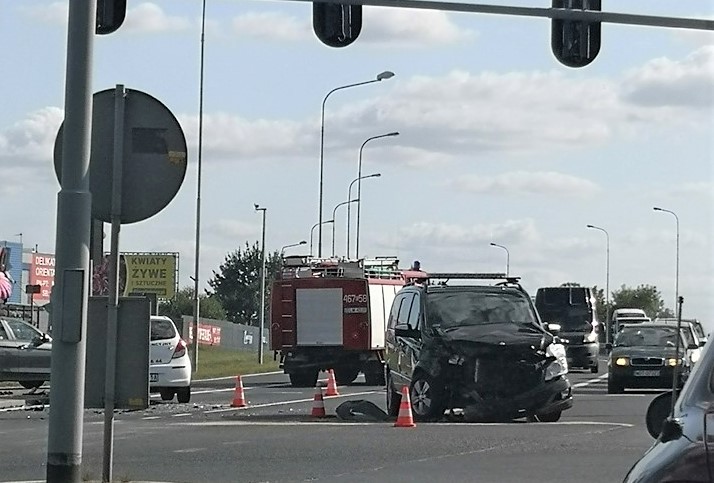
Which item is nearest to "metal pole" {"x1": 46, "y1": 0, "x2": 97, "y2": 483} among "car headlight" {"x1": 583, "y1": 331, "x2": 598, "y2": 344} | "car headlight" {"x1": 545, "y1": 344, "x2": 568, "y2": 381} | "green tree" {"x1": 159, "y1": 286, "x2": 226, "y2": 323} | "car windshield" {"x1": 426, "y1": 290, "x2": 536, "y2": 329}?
"car headlight" {"x1": 545, "y1": 344, "x2": 568, "y2": 381}

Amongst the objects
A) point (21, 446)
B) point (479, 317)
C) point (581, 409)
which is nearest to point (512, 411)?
point (479, 317)

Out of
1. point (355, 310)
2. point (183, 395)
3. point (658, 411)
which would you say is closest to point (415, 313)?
point (183, 395)

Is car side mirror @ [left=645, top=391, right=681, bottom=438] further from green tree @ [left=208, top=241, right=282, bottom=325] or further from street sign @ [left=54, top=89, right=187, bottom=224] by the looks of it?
green tree @ [left=208, top=241, right=282, bottom=325]

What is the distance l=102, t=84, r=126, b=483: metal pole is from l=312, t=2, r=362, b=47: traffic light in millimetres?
5521

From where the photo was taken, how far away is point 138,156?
35.6ft

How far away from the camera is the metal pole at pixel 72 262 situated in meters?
10.2

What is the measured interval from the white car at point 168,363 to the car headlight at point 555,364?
849 centimetres

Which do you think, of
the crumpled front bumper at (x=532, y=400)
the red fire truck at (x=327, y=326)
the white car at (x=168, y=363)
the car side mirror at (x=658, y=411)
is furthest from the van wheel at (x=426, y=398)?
the red fire truck at (x=327, y=326)

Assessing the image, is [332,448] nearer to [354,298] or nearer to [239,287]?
[354,298]

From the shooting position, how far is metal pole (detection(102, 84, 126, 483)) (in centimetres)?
1055

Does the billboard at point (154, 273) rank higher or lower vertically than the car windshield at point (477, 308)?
higher

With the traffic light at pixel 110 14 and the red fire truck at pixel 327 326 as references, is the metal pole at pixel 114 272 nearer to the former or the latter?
the traffic light at pixel 110 14

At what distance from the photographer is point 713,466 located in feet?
15.5

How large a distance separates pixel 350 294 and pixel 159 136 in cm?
2760
